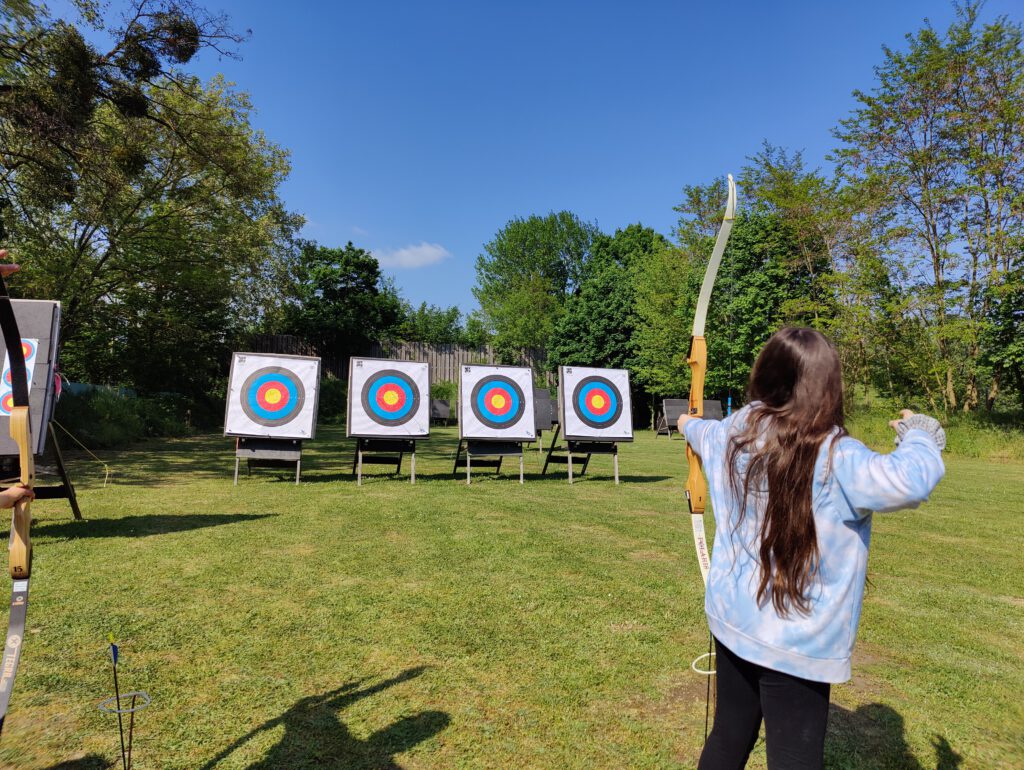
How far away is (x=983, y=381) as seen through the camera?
17078 millimetres

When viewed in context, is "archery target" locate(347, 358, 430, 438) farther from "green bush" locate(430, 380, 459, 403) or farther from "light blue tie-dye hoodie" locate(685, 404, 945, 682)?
"green bush" locate(430, 380, 459, 403)

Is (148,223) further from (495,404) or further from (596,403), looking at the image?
(596,403)

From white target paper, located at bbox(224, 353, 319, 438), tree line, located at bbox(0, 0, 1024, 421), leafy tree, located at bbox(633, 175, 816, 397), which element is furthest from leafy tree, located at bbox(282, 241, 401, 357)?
white target paper, located at bbox(224, 353, 319, 438)

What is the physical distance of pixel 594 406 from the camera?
9.41m

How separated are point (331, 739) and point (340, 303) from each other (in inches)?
922

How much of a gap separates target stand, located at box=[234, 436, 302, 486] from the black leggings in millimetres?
7146

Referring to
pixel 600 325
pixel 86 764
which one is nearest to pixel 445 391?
pixel 600 325

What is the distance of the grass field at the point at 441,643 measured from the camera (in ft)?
7.10

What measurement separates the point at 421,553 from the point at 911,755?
3253 mm

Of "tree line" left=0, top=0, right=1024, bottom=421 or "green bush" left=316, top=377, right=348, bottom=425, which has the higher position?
"tree line" left=0, top=0, right=1024, bottom=421

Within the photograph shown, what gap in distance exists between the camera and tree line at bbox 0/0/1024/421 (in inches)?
323

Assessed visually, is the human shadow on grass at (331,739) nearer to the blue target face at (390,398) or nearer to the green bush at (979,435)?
the blue target face at (390,398)

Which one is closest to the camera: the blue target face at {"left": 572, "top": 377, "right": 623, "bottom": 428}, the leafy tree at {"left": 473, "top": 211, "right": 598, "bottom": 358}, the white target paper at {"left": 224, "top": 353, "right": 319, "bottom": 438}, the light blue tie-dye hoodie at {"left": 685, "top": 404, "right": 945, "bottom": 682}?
the light blue tie-dye hoodie at {"left": 685, "top": 404, "right": 945, "bottom": 682}

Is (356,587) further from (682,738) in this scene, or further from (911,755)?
(911,755)
